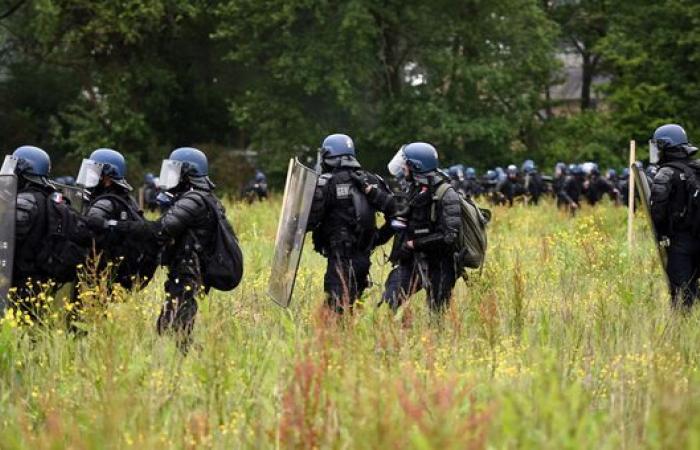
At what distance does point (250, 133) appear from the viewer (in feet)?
139

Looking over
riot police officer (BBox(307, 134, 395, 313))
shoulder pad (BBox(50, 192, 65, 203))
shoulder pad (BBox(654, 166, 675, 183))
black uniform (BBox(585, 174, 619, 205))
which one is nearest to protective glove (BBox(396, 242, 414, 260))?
riot police officer (BBox(307, 134, 395, 313))

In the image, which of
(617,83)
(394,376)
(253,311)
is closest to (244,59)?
(617,83)

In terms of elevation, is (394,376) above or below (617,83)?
below

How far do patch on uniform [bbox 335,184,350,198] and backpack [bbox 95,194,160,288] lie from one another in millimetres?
1477

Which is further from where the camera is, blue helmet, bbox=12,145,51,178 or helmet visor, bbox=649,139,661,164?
helmet visor, bbox=649,139,661,164

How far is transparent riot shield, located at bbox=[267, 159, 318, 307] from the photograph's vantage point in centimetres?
895

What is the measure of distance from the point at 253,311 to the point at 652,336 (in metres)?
3.31

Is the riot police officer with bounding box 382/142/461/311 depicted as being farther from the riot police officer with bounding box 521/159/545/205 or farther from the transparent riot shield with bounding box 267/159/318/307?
the riot police officer with bounding box 521/159/545/205

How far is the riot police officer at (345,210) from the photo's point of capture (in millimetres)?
9133

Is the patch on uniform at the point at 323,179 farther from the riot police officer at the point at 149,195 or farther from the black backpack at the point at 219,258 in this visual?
the riot police officer at the point at 149,195

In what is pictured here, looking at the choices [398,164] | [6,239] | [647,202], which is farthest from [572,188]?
[6,239]

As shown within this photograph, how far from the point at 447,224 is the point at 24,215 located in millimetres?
3069

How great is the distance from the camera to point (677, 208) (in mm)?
9258

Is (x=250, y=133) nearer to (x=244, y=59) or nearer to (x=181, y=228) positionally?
(x=244, y=59)
